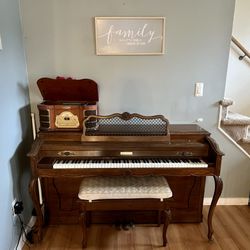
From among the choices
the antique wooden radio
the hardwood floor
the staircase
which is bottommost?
the hardwood floor

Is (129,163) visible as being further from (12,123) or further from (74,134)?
(12,123)

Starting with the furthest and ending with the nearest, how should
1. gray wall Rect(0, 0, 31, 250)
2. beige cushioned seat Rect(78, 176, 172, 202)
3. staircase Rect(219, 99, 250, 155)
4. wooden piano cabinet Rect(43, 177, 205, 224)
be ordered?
staircase Rect(219, 99, 250, 155)
wooden piano cabinet Rect(43, 177, 205, 224)
beige cushioned seat Rect(78, 176, 172, 202)
gray wall Rect(0, 0, 31, 250)

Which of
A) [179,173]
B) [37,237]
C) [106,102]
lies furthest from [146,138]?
[37,237]

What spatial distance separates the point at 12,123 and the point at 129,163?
2.94 feet

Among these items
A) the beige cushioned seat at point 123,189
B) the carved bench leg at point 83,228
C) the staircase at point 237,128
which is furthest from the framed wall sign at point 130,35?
the carved bench leg at point 83,228

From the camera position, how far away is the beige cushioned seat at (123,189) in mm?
1597

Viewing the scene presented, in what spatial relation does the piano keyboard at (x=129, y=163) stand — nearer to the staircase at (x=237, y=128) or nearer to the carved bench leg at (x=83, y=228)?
the carved bench leg at (x=83, y=228)

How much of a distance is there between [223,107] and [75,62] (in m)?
1.38

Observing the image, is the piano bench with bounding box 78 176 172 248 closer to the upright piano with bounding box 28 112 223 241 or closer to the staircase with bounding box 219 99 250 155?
the upright piano with bounding box 28 112 223 241

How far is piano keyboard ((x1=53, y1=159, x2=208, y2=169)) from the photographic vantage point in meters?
1.60

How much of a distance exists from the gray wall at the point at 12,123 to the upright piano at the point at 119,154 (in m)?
0.16

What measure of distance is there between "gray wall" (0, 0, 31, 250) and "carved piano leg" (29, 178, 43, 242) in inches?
5.4

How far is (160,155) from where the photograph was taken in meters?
1.72

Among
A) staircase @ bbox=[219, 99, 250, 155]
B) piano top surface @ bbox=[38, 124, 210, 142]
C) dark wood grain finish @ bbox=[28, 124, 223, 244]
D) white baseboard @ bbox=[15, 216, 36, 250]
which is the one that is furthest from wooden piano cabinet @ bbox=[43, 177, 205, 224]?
staircase @ bbox=[219, 99, 250, 155]
